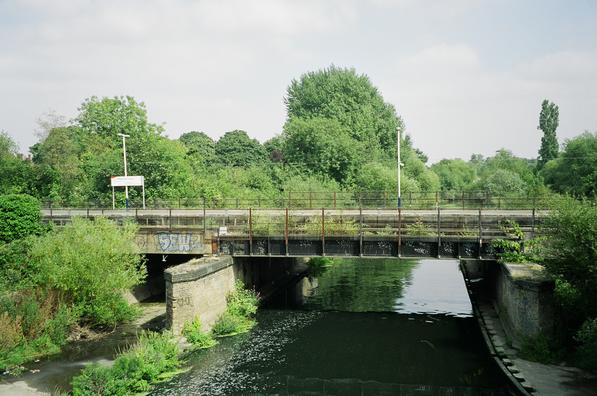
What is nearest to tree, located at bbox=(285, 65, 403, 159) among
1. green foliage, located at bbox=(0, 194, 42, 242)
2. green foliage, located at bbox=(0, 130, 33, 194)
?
green foliage, located at bbox=(0, 130, 33, 194)

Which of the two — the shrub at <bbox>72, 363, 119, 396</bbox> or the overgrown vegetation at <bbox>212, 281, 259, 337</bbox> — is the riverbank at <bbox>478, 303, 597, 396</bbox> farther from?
the shrub at <bbox>72, 363, 119, 396</bbox>

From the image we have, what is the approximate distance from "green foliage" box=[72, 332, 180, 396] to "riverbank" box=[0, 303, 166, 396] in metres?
0.82

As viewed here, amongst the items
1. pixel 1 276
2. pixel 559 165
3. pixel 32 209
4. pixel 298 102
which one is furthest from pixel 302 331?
pixel 298 102

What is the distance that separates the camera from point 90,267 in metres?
21.9

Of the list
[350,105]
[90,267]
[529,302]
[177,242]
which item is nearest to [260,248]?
[177,242]

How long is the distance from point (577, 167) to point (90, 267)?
44.6m

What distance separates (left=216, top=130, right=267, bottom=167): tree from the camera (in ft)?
265

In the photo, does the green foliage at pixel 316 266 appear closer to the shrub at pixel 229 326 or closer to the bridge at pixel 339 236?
the bridge at pixel 339 236

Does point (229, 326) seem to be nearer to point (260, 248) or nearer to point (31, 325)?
point (260, 248)

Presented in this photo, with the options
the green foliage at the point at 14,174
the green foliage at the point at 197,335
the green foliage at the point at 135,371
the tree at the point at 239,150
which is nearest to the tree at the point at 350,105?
the tree at the point at 239,150

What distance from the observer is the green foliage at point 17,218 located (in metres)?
A: 26.9

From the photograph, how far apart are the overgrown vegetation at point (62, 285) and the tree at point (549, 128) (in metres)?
69.0

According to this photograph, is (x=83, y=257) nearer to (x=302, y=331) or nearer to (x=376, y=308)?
(x=302, y=331)

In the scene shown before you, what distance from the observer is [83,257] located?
21891 mm
